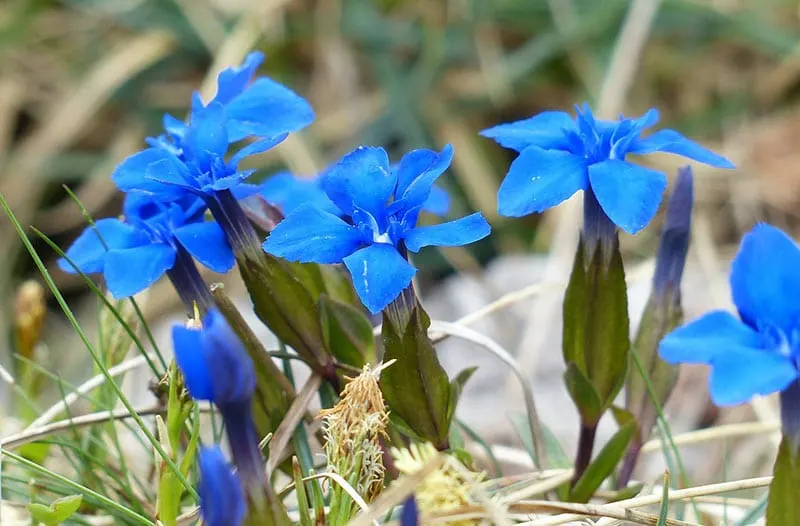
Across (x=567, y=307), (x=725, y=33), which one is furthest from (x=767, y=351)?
(x=725, y=33)

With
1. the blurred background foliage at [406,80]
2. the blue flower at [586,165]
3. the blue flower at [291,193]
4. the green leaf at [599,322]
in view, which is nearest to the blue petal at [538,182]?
the blue flower at [586,165]

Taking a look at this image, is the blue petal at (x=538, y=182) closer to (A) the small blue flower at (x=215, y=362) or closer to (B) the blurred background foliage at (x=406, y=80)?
(A) the small blue flower at (x=215, y=362)

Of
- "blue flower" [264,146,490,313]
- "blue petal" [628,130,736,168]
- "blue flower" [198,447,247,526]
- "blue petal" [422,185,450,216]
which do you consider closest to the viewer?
"blue flower" [198,447,247,526]

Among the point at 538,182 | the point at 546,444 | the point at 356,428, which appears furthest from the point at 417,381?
the point at 546,444

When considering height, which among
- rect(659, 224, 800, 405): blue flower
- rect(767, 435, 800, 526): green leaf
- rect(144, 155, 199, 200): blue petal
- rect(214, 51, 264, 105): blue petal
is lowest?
rect(767, 435, 800, 526): green leaf

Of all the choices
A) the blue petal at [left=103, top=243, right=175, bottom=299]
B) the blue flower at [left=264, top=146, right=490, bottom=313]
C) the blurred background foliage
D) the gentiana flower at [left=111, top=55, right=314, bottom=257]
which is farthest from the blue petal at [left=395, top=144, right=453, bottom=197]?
the blurred background foliage

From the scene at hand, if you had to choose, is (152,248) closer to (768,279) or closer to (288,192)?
(288,192)

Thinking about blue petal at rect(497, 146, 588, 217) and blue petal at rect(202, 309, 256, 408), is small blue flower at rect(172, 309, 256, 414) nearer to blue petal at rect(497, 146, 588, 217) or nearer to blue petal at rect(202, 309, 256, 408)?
blue petal at rect(202, 309, 256, 408)
